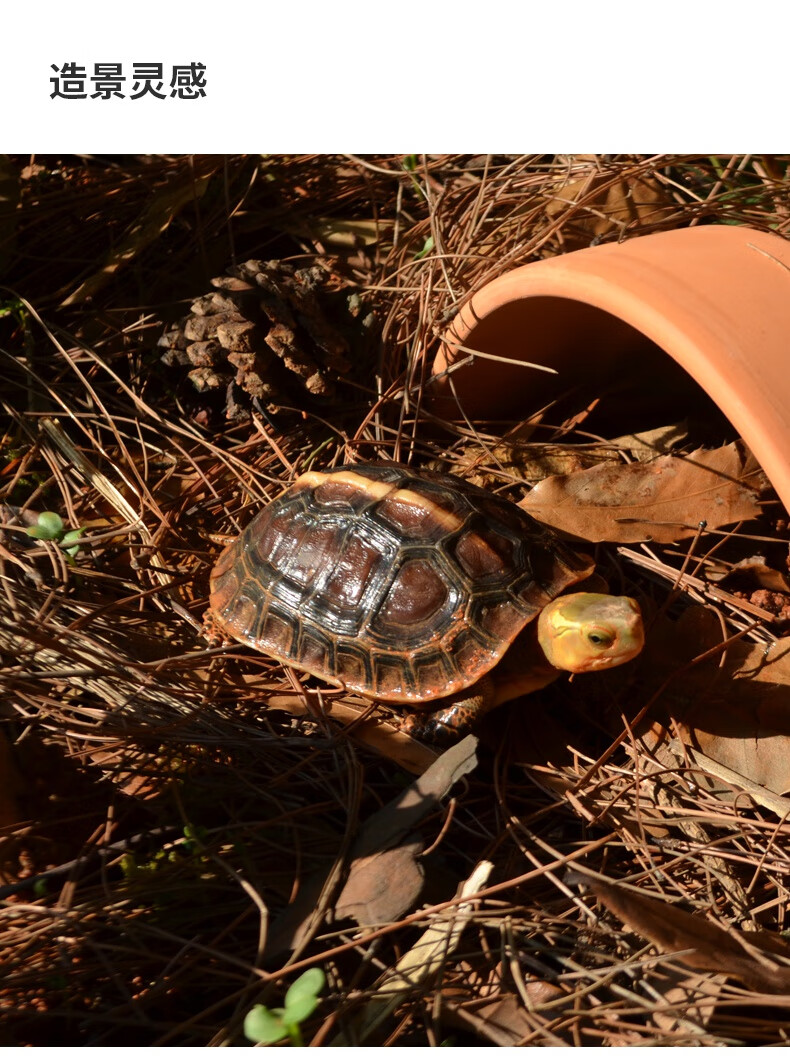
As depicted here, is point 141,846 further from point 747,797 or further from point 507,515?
point 747,797

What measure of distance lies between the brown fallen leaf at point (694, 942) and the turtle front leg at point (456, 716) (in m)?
0.68

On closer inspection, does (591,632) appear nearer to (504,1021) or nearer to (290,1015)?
(504,1021)

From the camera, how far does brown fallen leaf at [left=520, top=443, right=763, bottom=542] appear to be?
9.01 feet

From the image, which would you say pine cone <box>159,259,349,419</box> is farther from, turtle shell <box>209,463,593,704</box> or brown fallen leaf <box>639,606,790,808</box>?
brown fallen leaf <box>639,606,790,808</box>

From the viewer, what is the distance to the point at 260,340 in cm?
318

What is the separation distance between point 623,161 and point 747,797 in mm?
2591

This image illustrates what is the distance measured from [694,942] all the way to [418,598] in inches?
45.2

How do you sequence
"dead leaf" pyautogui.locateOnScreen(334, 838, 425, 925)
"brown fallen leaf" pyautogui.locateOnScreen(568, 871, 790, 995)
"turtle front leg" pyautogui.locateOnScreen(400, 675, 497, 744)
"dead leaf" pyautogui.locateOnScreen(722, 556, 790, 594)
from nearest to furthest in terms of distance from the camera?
"brown fallen leaf" pyautogui.locateOnScreen(568, 871, 790, 995) → "dead leaf" pyautogui.locateOnScreen(334, 838, 425, 925) → "turtle front leg" pyautogui.locateOnScreen(400, 675, 497, 744) → "dead leaf" pyautogui.locateOnScreen(722, 556, 790, 594)

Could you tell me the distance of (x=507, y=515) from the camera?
263 centimetres

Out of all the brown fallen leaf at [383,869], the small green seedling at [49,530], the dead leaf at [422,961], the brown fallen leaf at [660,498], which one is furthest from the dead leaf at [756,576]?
the small green seedling at [49,530]

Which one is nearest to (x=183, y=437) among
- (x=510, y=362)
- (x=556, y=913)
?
(x=510, y=362)

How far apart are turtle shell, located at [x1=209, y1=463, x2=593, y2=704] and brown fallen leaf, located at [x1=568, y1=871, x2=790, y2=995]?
790 millimetres

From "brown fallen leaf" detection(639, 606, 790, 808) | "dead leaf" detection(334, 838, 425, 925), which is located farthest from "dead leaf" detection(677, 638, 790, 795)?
"dead leaf" detection(334, 838, 425, 925)

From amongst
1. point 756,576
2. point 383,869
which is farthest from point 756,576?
point 383,869
